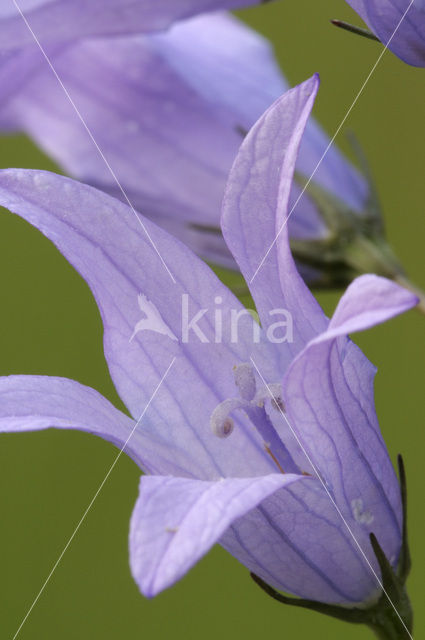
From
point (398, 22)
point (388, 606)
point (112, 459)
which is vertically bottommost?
point (112, 459)

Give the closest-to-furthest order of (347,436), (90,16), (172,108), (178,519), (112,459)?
1. (178,519)
2. (347,436)
3. (90,16)
4. (172,108)
5. (112,459)

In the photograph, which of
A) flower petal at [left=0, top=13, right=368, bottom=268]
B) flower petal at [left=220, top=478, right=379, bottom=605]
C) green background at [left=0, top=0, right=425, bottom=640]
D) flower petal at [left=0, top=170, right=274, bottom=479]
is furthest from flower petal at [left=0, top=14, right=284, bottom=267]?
green background at [left=0, top=0, right=425, bottom=640]

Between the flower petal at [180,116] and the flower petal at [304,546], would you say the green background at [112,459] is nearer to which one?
the flower petal at [180,116]

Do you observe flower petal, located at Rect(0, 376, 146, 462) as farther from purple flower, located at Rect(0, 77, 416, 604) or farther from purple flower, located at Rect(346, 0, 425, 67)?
purple flower, located at Rect(346, 0, 425, 67)

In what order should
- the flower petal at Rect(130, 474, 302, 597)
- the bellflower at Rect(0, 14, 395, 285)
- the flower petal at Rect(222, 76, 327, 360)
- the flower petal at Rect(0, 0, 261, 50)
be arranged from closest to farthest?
the flower petal at Rect(130, 474, 302, 597), the flower petal at Rect(222, 76, 327, 360), the flower petal at Rect(0, 0, 261, 50), the bellflower at Rect(0, 14, 395, 285)

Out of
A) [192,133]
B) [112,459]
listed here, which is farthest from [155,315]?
[112,459]

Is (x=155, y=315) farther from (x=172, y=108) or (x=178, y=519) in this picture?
(x=172, y=108)
